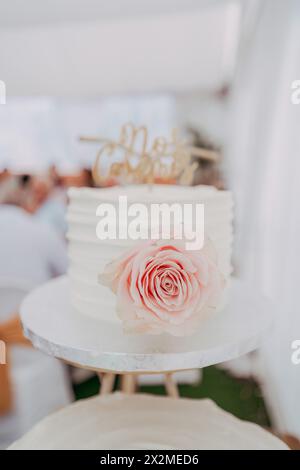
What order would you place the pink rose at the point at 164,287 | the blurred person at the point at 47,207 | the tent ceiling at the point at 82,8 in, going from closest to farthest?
1. the pink rose at the point at 164,287
2. the tent ceiling at the point at 82,8
3. the blurred person at the point at 47,207

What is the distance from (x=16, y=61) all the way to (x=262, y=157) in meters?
3.34

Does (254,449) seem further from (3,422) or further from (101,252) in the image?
(3,422)

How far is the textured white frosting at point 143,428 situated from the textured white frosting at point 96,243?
25 cm

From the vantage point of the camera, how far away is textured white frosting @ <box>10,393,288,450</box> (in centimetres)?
90

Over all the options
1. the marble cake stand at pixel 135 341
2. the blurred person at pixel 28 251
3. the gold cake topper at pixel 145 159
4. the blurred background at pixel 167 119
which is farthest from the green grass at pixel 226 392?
the gold cake topper at pixel 145 159

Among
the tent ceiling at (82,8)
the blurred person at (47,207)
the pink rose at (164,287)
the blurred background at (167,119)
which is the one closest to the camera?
the pink rose at (164,287)

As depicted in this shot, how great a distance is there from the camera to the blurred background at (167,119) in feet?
5.89

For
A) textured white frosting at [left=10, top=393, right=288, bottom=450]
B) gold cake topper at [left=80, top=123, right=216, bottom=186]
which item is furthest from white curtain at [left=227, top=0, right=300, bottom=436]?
gold cake topper at [left=80, top=123, right=216, bottom=186]

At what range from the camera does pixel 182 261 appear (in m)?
0.73

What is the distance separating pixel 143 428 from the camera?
3.11ft

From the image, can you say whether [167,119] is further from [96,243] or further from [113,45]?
[96,243]

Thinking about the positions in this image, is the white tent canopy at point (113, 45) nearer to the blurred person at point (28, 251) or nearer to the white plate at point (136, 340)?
the blurred person at point (28, 251)

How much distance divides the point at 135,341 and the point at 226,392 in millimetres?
1559
